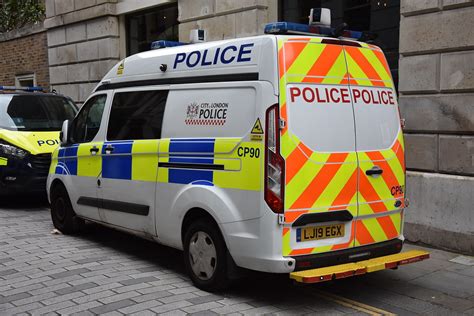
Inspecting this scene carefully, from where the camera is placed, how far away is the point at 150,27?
41.4 feet

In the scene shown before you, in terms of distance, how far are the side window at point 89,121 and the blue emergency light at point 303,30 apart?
263 centimetres

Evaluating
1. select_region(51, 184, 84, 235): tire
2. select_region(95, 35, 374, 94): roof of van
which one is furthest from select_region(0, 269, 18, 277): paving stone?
select_region(95, 35, 374, 94): roof of van

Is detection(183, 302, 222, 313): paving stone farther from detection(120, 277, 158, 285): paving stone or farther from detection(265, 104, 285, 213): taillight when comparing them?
detection(265, 104, 285, 213): taillight

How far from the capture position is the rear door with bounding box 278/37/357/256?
4324 millimetres

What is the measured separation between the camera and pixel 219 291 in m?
4.84

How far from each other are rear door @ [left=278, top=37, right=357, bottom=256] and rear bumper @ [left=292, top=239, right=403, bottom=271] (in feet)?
0.18

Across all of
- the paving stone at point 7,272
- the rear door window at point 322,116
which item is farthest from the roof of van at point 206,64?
the paving stone at point 7,272

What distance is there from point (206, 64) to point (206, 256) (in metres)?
1.75

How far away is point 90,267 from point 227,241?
1911 millimetres

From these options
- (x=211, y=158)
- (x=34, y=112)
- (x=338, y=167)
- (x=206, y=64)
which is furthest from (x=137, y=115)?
(x=34, y=112)

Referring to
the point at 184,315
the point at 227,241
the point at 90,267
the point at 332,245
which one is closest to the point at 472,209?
the point at 332,245

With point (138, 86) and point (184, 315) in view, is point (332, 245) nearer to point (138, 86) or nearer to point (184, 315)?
point (184, 315)

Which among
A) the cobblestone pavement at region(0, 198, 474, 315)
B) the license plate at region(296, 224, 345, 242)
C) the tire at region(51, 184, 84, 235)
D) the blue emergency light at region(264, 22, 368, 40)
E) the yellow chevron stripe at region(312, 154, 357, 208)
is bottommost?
the cobblestone pavement at region(0, 198, 474, 315)

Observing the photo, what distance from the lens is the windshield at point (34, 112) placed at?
9539 millimetres
